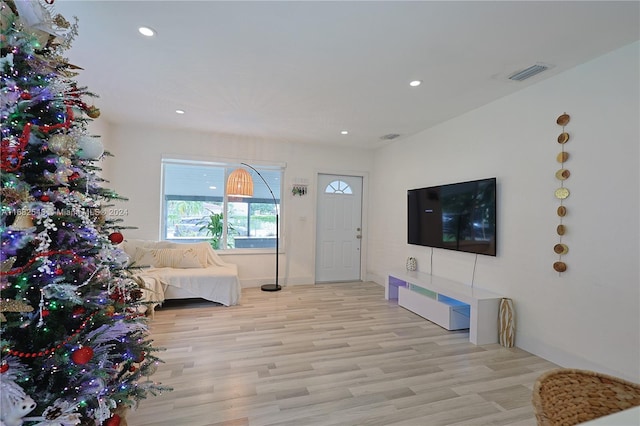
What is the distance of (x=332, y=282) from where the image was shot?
223 inches

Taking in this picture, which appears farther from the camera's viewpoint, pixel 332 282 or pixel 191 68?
pixel 332 282

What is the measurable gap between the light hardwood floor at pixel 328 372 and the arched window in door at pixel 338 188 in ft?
8.20

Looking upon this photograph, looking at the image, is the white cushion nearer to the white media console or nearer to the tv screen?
the white media console

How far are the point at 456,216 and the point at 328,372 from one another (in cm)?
244

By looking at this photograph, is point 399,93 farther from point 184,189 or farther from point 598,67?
point 184,189

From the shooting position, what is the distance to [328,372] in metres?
2.42

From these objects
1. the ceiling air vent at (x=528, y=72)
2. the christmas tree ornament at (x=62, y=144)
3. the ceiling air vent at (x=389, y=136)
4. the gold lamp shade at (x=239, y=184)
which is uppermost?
the ceiling air vent at (x=389, y=136)

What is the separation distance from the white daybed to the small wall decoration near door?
12.0 feet

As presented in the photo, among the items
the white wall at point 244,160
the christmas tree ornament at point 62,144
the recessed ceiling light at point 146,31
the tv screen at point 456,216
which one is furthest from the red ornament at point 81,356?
the white wall at point 244,160

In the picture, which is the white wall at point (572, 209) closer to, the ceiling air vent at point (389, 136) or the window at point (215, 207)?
the ceiling air vent at point (389, 136)

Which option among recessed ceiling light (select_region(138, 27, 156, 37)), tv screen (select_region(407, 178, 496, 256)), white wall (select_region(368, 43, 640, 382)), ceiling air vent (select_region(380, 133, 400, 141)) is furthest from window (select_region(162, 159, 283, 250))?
white wall (select_region(368, 43, 640, 382))

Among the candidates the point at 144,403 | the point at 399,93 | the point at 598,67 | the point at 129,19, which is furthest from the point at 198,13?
the point at 598,67

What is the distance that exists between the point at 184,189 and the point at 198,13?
11.4 feet

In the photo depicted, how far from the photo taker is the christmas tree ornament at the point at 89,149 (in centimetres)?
137
